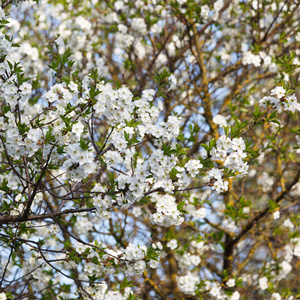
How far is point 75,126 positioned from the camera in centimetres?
258

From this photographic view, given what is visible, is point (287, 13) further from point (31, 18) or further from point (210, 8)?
point (31, 18)

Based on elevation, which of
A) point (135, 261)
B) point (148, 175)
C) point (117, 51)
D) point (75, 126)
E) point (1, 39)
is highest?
point (117, 51)

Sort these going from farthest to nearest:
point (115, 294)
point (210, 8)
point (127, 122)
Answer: point (210, 8), point (115, 294), point (127, 122)

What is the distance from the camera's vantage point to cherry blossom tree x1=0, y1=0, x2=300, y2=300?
8.68 feet

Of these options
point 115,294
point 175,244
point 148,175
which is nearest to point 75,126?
point 148,175

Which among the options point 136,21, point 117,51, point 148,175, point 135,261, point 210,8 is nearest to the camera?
point 148,175

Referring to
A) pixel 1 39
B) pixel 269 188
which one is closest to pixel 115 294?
pixel 1 39

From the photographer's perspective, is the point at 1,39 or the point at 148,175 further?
the point at 1,39

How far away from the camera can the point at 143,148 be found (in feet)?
20.8

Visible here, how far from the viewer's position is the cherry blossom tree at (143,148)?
2.64 meters

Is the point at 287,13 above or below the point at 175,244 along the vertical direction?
above

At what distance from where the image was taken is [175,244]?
463 centimetres

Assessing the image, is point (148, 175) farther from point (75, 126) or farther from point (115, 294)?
point (115, 294)

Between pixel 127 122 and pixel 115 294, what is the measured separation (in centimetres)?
204
